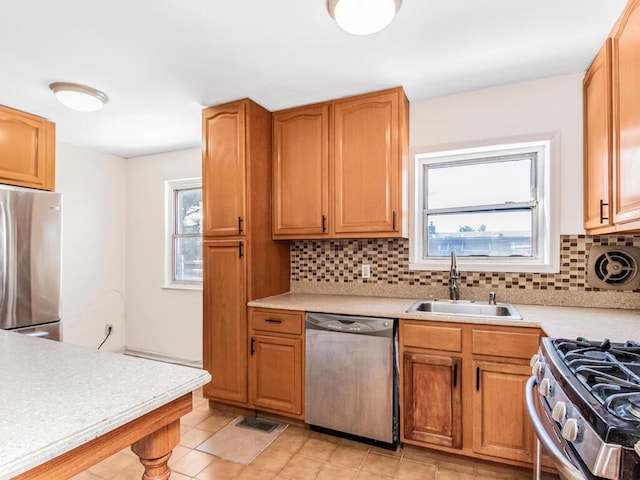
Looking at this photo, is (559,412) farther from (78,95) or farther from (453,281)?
(78,95)

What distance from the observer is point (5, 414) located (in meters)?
0.75

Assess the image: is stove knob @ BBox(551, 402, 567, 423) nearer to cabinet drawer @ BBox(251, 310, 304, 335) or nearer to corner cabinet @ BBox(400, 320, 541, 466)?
corner cabinet @ BBox(400, 320, 541, 466)

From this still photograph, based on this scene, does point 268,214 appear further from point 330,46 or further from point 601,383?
point 601,383

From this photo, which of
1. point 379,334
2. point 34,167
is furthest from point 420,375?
point 34,167

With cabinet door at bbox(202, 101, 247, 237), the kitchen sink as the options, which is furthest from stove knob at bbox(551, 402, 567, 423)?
cabinet door at bbox(202, 101, 247, 237)

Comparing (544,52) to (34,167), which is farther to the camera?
(34,167)

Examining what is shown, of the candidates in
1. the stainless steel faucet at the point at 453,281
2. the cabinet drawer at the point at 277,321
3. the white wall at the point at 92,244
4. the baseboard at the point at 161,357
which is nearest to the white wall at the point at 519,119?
the stainless steel faucet at the point at 453,281

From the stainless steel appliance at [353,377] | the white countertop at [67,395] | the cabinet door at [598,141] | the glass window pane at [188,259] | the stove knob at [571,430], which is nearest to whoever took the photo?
the white countertop at [67,395]

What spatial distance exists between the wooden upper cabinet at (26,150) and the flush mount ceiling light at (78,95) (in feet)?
1.97

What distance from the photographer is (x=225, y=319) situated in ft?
8.59

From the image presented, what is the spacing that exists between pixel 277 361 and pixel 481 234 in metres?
1.76

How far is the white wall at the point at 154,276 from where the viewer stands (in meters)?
3.71

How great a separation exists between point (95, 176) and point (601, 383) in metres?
4.41

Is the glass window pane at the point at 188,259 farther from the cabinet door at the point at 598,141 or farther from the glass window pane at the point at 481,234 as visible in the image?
the cabinet door at the point at 598,141
